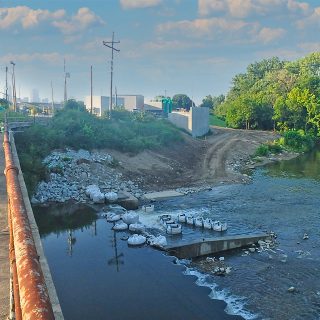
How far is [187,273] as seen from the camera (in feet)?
64.0

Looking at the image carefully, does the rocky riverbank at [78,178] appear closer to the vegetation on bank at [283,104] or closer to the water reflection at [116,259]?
the water reflection at [116,259]

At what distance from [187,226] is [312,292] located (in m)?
9.99

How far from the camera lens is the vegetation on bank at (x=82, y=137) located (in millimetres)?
35628

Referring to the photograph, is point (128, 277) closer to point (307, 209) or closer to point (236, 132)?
point (307, 209)

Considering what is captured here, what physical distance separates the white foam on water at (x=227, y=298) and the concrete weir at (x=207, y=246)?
95.2 inches

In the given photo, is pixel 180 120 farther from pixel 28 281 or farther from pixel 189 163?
pixel 28 281

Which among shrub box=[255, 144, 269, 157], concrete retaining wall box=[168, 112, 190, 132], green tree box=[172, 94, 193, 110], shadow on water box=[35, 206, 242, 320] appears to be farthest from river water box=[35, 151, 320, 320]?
green tree box=[172, 94, 193, 110]

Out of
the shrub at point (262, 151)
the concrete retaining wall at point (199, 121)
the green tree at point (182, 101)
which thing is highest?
the green tree at point (182, 101)

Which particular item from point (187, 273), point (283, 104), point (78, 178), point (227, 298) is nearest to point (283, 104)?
point (283, 104)

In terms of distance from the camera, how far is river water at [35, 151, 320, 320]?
16.0m

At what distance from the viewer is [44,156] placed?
38.3 meters

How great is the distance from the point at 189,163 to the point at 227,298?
33.8 meters

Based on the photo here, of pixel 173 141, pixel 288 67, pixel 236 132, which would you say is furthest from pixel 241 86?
pixel 173 141

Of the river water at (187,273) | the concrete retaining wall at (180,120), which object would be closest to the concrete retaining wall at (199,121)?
the concrete retaining wall at (180,120)
